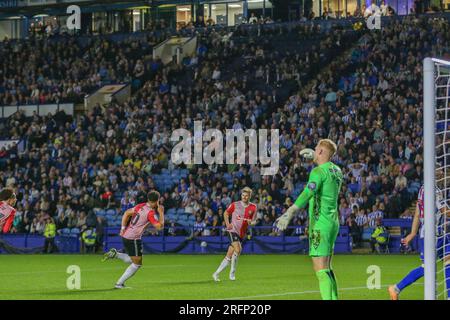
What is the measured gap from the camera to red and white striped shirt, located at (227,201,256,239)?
2381 cm

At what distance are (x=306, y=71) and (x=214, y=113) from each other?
5.23m

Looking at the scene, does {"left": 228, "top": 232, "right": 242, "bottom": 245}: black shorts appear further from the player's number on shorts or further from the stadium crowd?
the stadium crowd

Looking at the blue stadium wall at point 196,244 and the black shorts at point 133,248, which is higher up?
the black shorts at point 133,248

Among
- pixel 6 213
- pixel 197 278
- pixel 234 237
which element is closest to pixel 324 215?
pixel 6 213

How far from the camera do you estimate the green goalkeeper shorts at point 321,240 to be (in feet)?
42.0

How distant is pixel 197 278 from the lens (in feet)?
76.2

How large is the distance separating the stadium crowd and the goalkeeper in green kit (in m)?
22.2

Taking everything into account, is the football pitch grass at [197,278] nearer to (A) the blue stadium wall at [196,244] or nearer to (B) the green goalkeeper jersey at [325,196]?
(A) the blue stadium wall at [196,244]

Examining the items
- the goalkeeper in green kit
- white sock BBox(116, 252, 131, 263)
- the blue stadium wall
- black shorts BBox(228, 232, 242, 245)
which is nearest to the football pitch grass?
white sock BBox(116, 252, 131, 263)

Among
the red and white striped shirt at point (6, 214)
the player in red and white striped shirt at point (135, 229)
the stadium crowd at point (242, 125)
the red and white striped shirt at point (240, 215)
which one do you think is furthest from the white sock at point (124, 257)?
the stadium crowd at point (242, 125)

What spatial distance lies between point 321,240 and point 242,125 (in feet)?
96.8

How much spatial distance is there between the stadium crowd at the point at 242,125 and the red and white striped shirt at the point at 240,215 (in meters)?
11.6

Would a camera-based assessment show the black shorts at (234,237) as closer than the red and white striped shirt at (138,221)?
No

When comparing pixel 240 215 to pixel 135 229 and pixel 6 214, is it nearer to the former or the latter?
pixel 135 229
